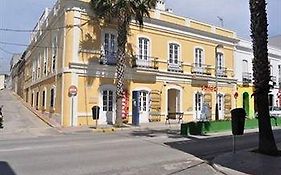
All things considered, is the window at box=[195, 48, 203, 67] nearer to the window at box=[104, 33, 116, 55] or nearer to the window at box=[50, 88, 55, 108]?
the window at box=[104, 33, 116, 55]

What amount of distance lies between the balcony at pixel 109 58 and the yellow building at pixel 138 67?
2.8 inches

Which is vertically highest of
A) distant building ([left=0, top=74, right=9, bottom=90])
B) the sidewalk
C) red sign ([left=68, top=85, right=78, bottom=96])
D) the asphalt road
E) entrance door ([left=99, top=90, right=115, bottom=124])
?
distant building ([left=0, top=74, right=9, bottom=90])

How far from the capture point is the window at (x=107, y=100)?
27203 mm

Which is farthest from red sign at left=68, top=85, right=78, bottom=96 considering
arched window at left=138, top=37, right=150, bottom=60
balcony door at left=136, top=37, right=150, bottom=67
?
arched window at left=138, top=37, right=150, bottom=60

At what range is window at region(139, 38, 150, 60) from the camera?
29638 millimetres

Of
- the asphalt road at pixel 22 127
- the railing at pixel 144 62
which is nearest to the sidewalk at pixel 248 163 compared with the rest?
the asphalt road at pixel 22 127

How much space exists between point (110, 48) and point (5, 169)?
18.8 metres

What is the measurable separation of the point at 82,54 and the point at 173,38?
921 centimetres

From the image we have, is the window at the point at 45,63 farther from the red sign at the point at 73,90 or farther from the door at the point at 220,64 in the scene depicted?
the door at the point at 220,64

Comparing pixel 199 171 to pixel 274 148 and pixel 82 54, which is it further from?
pixel 82 54

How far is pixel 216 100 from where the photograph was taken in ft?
115

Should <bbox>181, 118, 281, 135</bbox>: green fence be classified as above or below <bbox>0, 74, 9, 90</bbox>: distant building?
below

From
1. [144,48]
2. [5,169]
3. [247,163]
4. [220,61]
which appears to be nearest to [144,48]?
[144,48]

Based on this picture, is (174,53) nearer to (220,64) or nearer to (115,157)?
(220,64)
